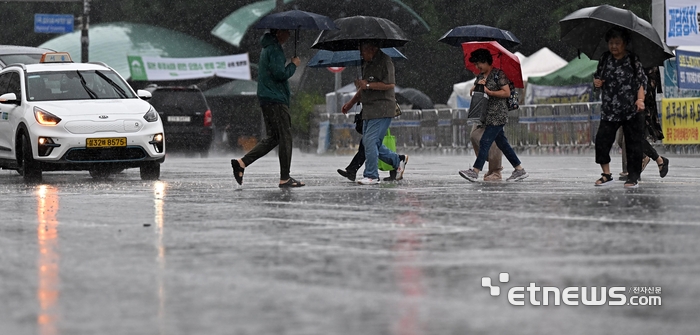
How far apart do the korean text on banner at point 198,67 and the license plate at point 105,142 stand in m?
27.9

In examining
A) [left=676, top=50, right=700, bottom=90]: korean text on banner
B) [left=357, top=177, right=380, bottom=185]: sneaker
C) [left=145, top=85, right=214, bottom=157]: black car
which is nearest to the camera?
[left=357, top=177, right=380, bottom=185]: sneaker

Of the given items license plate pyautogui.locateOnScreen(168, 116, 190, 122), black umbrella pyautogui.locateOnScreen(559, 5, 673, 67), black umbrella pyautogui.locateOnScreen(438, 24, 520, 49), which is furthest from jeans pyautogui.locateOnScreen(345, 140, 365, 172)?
license plate pyautogui.locateOnScreen(168, 116, 190, 122)

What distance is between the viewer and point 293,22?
15461 millimetres

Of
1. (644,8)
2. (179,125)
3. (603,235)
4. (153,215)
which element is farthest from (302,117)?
(603,235)

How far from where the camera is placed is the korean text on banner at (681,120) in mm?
27812

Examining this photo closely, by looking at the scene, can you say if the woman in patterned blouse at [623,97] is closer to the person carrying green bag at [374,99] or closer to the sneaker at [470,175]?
the sneaker at [470,175]

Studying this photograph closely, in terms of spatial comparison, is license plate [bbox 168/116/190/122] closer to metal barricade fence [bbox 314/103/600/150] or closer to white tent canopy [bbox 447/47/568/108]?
metal barricade fence [bbox 314/103/600/150]

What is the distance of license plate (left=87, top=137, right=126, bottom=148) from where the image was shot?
58.7 feet

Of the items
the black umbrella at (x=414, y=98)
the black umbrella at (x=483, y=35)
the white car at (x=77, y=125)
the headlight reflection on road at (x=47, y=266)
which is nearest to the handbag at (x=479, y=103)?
the black umbrella at (x=483, y=35)

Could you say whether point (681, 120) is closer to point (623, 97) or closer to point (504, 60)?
point (504, 60)

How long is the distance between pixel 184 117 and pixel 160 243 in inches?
866

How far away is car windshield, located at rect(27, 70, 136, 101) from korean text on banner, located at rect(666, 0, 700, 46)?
1319 cm

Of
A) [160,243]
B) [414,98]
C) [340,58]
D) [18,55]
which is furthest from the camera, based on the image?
[414,98]

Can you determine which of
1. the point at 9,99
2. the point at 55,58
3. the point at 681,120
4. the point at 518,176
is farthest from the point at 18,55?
the point at 681,120
